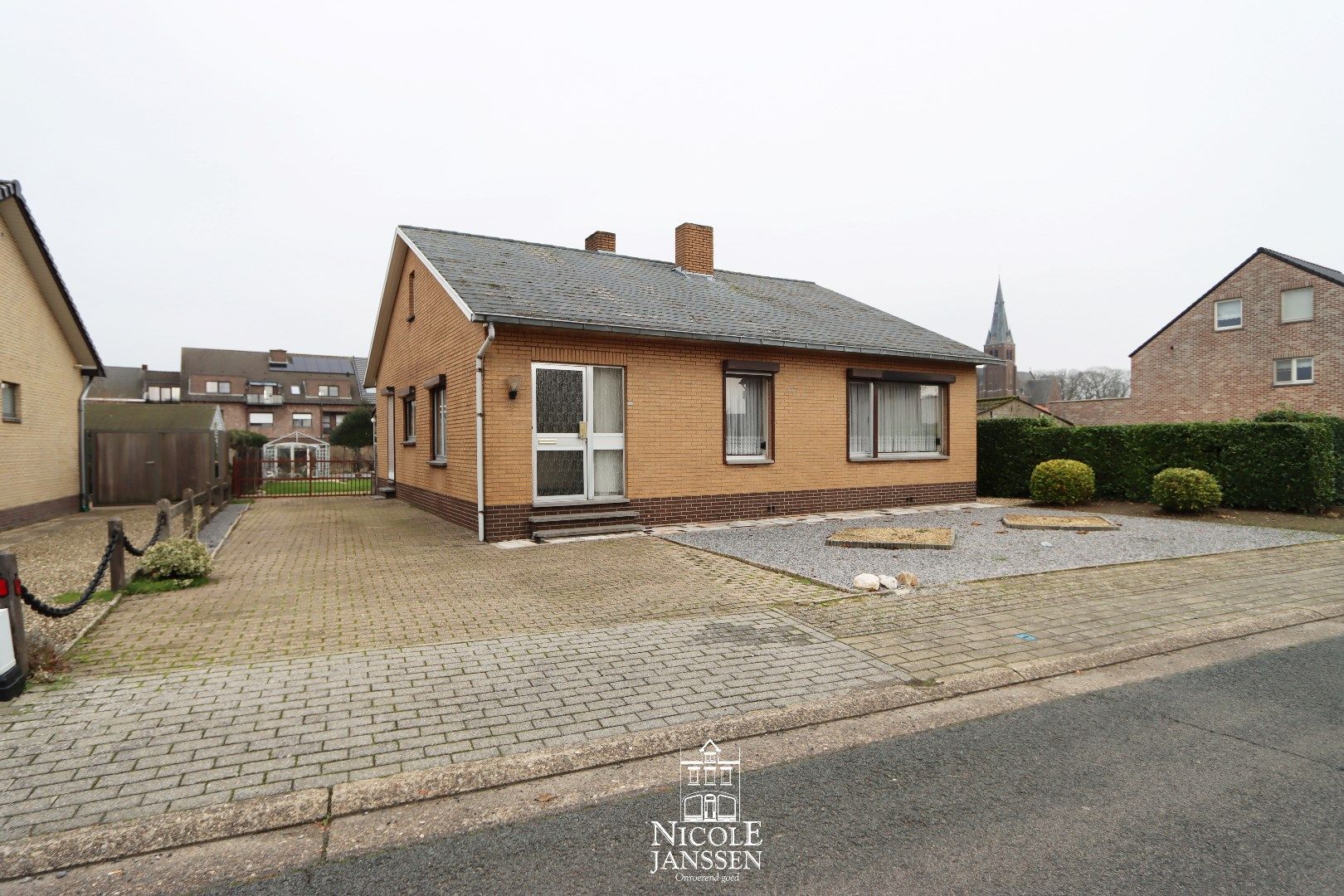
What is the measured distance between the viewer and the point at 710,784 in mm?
3557

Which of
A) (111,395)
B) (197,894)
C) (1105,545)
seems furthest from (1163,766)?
(111,395)

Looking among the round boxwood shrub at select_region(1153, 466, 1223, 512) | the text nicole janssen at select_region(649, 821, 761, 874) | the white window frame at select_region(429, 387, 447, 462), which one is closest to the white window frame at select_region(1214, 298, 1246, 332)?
the round boxwood shrub at select_region(1153, 466, 1223, 512)

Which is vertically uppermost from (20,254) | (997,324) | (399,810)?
Answer: (997,324)

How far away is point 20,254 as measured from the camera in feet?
46.3

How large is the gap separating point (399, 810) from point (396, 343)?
16.2 m

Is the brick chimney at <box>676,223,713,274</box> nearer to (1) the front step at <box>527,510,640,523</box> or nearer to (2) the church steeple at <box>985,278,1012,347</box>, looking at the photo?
(1) the front step at <box>527,510,640,523</box>

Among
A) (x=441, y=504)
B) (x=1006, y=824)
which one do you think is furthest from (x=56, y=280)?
(x=1006, y=824)

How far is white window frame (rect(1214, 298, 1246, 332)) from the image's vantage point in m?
28.2

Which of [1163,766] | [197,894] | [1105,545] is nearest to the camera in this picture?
[197,894]

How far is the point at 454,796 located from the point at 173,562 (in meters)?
5.82

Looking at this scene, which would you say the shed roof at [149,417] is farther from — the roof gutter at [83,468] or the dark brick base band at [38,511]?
the dark brick base band at [38,511]

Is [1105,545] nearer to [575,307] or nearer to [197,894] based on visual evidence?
[575,307]

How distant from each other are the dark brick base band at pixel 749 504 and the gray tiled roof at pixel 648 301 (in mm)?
2722

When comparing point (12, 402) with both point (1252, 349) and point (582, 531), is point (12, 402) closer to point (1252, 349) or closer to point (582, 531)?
point (582, 531)
